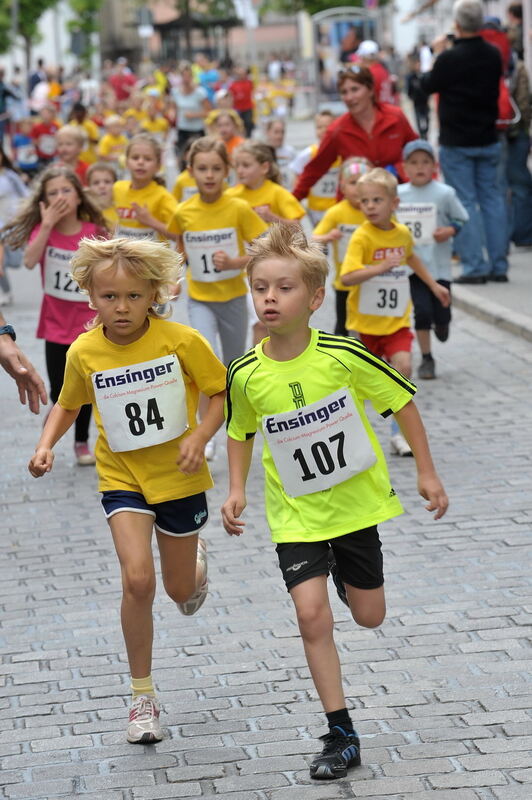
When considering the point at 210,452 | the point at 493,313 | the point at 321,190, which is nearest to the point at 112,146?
the point at 321,190

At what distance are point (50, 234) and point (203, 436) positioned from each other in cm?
428

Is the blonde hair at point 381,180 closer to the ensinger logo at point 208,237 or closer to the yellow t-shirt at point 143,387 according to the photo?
the ensinger logo at point 208,237

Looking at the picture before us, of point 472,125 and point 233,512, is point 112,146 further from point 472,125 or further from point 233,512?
point 233,512

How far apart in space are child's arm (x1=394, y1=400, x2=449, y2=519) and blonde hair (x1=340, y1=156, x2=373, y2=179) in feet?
17.5

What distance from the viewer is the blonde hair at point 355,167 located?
32.2ft

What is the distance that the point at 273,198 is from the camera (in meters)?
10.1

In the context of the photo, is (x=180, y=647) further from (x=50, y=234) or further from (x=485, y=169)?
(x=485, y=169)

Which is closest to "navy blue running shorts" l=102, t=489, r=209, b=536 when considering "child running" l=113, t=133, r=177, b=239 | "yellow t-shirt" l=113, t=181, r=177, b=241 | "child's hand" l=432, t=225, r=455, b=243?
"yellow t-shirt" l=113, t=181, r=177, b=241

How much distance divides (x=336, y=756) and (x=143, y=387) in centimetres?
134

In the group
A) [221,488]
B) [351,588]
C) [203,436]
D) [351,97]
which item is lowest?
[221,488]

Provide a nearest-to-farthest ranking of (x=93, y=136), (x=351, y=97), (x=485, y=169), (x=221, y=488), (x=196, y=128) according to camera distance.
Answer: (x=221, y=488), (x=351, y=97), (x=485, y=169), (x=93, y=136), (x=196, y=128)

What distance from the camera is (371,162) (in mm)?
10914

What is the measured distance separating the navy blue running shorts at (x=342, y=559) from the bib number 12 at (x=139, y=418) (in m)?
0.61

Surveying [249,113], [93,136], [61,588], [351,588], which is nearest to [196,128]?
[93,136]
